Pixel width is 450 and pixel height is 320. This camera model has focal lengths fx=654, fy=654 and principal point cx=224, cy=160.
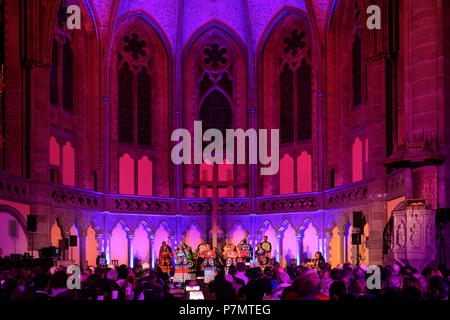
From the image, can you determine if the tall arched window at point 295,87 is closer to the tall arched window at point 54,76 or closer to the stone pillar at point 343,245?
the stone pillar at point 343,245

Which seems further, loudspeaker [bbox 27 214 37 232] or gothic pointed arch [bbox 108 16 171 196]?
gothic pointed arch [bbox 108 16 171 196]

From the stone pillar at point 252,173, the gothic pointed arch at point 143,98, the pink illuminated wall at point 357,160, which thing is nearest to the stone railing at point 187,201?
the stone pillar at point 252,173

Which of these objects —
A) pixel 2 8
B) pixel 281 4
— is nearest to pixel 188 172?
pixel 281 4

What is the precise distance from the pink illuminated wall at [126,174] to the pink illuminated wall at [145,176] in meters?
0.47

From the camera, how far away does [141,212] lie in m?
33.1

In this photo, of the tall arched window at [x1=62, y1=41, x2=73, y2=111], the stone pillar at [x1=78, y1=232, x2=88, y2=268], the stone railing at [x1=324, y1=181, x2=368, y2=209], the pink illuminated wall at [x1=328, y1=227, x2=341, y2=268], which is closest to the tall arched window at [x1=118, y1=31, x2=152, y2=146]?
the tall arched window at [x1=62, y1=41, x2=73, y2=111]

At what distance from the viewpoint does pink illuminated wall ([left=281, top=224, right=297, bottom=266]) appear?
33031 millimetres

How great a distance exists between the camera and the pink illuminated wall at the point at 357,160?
94.0 ft

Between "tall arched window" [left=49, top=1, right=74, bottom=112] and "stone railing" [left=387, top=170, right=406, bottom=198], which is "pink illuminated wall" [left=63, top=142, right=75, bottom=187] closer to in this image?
"tall arched window" [left=49, top=1, right=74, bottom=112]

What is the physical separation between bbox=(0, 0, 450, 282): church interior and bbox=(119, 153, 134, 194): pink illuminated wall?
0.20 ft

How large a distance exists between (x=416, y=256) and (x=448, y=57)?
18.5ft

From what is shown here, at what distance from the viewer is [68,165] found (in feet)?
98.5

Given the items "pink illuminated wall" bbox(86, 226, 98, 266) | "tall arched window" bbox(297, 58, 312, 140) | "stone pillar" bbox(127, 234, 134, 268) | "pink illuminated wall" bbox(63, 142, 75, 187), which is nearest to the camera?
"pink illuminated wall" bbox(63, 142, 75, 187)

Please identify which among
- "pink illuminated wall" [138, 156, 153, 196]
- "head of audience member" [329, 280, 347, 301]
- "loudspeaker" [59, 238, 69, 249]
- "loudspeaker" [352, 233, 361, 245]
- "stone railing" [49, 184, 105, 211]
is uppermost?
"pink illuminated wall" [138, 156, 153, 196]
